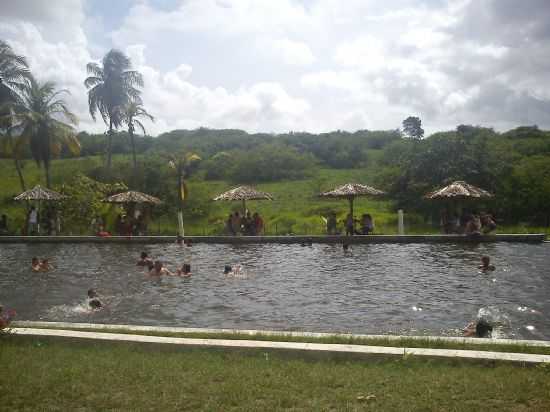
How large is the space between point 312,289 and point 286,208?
24.4m

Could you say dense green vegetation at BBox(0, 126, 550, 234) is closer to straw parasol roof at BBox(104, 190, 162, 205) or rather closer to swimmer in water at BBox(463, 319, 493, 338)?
straw parasol roof at BBox(104, 190, 162, 205)

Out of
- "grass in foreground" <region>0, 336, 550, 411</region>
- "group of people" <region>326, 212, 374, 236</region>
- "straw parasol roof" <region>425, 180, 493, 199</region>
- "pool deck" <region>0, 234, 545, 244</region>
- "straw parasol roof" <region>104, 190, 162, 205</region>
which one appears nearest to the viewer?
"grass in foreground" <region>0, 336, 550, 411</region>

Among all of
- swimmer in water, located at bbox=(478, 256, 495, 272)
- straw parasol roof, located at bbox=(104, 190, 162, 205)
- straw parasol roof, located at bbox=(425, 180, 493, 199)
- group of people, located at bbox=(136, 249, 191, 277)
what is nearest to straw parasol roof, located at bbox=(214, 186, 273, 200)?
straw parasol roof, located at bbox=(104, 190, 162, 205)

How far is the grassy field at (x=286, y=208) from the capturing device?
27.7 meters

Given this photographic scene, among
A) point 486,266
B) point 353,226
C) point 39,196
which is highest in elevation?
point 39,196

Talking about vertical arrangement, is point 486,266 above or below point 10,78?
below

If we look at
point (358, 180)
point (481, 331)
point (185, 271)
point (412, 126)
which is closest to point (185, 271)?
A: point (185, 271)

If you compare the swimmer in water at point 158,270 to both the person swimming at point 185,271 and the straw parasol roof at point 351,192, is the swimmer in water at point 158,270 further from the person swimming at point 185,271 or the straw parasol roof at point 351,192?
the straw parasol roof at point 351,192

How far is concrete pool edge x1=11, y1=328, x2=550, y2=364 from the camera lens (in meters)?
6.02

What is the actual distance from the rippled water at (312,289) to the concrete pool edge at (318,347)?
3006 mm

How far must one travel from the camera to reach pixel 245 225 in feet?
83.0

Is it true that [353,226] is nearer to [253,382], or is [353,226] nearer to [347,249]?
[347,249]

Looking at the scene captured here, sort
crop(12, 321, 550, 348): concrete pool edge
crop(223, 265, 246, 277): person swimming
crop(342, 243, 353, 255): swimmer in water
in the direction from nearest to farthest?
crop(12, 321, 550, 348): concrete pool edge
crop(223, 265, 246, 277): person swimming
crop(342, 243, 353, 255): swimmer in water

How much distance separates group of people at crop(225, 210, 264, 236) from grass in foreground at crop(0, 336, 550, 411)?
18373 millimetres
